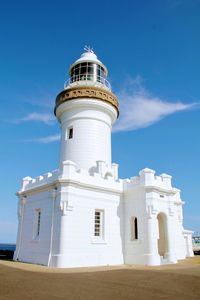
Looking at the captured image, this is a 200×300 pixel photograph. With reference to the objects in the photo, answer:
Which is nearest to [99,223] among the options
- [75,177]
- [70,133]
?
[75,177]

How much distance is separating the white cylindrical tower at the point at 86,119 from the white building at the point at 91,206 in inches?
2.8

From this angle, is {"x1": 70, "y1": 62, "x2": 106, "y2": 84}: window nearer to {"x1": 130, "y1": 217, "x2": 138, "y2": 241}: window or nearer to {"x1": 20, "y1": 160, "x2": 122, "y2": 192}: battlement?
{"x1": 20, "y1": 160, "x2": 122, "y2": 192}: battlement

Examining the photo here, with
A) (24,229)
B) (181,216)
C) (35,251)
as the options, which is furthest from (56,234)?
(181,216)

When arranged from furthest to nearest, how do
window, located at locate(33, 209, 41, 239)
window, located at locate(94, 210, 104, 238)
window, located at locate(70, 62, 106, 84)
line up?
window, located at locate(70, 62, 106, 84), window, located at locate(33, 209, 41, 239), window, located at locate(94, 210, 104, 238)

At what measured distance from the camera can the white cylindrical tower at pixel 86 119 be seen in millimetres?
18984

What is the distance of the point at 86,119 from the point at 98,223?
7.70 m

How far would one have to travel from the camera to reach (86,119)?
19.5 meters

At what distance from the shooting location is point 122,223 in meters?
16.5

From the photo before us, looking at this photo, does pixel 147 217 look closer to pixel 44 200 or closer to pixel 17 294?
pixel 44 200

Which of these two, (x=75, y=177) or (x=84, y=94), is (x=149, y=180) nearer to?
(x=75, y=177)

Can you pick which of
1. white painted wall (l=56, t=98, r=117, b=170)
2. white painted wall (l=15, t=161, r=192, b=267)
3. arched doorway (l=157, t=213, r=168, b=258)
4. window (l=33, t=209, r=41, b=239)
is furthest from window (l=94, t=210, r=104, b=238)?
arched doorway (l=157, t=213, r=168, b=258)

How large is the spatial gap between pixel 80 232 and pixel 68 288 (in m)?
6.73

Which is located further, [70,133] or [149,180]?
[70,133]

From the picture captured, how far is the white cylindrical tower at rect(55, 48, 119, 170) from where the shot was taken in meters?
19.0
